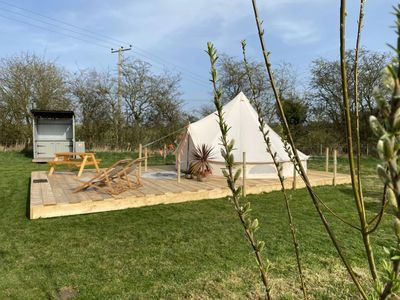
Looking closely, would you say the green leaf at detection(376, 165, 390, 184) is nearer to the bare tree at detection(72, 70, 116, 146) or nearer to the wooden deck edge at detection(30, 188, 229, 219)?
the wooden deck edge at detection(30, 188, 229, 219)

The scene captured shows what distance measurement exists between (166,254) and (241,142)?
6.61m

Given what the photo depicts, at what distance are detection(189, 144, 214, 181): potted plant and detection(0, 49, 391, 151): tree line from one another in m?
9.03

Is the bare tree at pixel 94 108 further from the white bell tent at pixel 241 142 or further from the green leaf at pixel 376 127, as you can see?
the green leaf at pixel 376 127

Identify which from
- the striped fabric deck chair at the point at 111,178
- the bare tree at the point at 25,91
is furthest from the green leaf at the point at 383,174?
the bare tree at the point at 25,91

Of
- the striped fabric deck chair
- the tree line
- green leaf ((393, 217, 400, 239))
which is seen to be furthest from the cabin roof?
green leaf ((393, 217, 400, 239))

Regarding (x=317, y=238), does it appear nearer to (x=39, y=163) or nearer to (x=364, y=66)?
(x=39, y=163)

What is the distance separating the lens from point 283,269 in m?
3.71

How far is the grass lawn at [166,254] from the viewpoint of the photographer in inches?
129

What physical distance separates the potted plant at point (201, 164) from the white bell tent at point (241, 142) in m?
0.27

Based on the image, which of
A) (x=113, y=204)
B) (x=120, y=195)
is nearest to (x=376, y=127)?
(x=113, y=204)

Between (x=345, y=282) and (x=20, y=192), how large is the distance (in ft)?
24.4

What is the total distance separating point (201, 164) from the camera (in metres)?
9.34

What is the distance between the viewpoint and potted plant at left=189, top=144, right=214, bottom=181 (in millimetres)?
9242

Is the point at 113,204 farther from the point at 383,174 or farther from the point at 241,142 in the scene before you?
the point at 383,174
